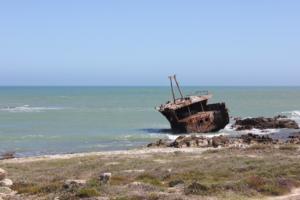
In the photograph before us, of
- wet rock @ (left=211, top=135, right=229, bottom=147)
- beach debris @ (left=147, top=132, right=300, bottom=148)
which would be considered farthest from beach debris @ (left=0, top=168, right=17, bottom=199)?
wet rock @ (left=211, top=135, right=229, bottom=147)

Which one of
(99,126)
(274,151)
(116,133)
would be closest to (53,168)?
(274,151)

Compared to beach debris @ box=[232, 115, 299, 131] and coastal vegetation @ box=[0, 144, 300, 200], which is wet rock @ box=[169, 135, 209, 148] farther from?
beach debris @ box=[232, 115, 299, 131]

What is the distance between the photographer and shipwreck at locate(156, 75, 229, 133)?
5216 cm

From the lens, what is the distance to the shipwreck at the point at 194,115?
2053 inches

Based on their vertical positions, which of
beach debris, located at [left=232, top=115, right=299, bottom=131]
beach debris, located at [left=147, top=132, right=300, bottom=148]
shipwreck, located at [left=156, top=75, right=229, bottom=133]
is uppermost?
shipwreck, located at [left=156, top=75, right=229, bottom=133]

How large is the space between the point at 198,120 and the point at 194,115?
934 mm

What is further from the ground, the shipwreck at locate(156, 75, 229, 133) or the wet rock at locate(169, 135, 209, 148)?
the shipwreck at locate(156, 75, 229, 133)

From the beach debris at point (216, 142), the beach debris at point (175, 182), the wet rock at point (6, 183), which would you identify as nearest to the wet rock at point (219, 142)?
the beach debris at point (216, 142)

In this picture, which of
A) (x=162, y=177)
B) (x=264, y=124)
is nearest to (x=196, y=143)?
(x=162, y=177)

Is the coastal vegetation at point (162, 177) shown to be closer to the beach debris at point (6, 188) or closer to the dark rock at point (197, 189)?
the dark rock at point (197, 189)

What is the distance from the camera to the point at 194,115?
174 ft

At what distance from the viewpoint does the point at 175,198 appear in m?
16.5

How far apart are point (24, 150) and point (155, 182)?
23.2 m

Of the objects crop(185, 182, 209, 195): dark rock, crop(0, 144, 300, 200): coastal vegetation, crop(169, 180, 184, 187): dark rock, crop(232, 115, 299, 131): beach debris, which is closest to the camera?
crop(0, 144, 300, 200): coastal vegetation
